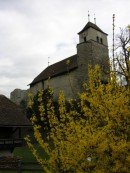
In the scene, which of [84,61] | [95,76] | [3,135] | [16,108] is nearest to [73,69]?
[84,61]

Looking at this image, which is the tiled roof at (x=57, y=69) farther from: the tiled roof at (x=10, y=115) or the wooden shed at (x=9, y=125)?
the wooden shed at (x=9, y=125)

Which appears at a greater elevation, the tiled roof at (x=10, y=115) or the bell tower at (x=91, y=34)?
the bell tower at (x=91, y=34)

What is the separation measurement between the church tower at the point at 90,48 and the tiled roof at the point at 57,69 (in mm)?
1663

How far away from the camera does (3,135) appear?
23875 mm

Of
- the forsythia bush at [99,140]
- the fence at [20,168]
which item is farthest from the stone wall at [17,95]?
the forsythia bush at [99,140]

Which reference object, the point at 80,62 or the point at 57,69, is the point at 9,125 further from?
the point at 57,69

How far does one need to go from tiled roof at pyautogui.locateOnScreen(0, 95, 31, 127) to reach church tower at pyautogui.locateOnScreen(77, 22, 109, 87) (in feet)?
54.1

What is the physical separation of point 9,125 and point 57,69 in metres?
27.5

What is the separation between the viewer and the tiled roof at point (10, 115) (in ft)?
76.8

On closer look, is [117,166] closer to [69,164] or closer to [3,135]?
[69,164]

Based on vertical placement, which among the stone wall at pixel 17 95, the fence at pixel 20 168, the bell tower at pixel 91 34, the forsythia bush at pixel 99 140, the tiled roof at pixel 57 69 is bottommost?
the fence at pixel 20 168

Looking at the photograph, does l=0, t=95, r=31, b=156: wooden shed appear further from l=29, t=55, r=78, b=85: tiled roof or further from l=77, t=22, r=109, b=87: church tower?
l=29, t=55, r=78, b=85: tiled roof

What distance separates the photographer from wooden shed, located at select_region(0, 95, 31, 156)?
2285 centimetres

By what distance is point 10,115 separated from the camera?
24.8 meters
